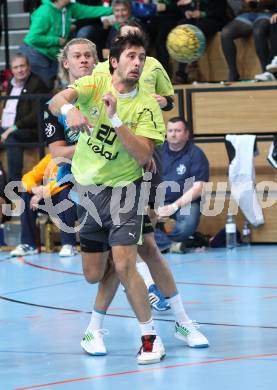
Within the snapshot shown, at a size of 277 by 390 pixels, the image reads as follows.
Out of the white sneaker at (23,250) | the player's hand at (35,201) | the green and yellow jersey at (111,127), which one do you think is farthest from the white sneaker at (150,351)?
the white sneaker at (23,250)

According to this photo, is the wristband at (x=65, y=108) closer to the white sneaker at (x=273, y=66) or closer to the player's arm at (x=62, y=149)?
the player's arm at (x=62, y=149)

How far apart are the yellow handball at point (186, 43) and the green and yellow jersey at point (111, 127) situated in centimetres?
577

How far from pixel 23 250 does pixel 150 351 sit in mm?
5632

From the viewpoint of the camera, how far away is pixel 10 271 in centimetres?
984

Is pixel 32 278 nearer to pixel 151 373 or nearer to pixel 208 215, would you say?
pixel 208 215

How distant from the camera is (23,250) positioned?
36.3 feet

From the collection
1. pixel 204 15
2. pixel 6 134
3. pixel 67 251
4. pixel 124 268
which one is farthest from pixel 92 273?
pixel 204 15

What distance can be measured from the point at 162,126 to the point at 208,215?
565 cm

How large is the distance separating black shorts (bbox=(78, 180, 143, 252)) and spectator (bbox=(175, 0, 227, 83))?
641 cm

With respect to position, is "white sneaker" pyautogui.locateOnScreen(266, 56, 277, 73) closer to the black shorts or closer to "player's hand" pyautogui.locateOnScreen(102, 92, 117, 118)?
the black shorts

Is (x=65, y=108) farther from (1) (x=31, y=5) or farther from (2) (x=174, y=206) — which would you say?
(1) (x=31, y=5)

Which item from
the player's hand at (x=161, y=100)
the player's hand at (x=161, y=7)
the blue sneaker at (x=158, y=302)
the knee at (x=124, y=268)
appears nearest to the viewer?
the knee at (x=124, y=268)

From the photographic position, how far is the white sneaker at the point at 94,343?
585cm

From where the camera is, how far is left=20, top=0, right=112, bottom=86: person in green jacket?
40.8 feet
